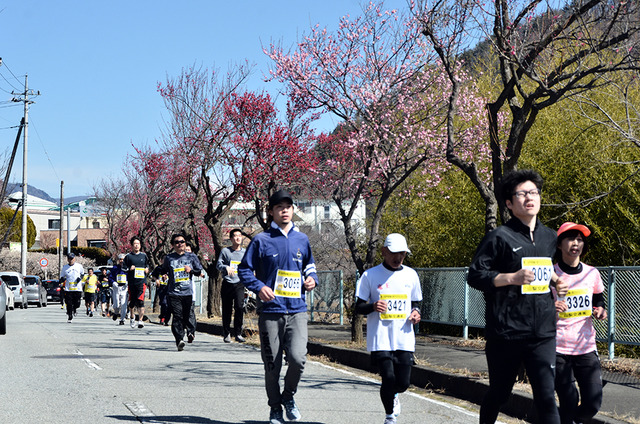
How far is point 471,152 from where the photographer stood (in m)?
17.1

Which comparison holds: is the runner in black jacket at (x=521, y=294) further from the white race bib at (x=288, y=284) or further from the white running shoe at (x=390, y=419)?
the white race bib at (x=288, y=284)

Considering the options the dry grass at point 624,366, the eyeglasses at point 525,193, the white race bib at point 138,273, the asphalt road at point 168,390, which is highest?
the eyeglasses at point 525,193

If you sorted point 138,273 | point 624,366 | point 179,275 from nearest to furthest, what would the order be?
point 624,366, point 179,275, point 138,273

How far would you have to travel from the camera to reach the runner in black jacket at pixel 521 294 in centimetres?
529

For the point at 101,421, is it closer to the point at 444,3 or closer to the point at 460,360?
the point at 460,360

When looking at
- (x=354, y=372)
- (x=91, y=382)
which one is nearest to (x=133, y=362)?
(x=91, y=382)

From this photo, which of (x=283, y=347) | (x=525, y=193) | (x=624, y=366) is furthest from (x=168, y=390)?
(x=624, y=366)

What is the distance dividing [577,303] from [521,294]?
1069 mm

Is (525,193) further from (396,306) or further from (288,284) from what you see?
(288,284)

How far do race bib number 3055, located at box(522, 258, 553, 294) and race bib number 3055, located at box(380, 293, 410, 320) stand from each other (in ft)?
5.46

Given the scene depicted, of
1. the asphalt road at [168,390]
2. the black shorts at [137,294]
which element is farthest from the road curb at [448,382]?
the black shorts at [137,294]

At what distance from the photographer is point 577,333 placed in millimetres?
6074

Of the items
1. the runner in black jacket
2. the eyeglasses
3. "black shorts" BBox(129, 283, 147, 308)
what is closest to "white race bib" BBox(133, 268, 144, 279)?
"black shorts" BBox(129, 283, 147, 308)

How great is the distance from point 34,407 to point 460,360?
584 cm
